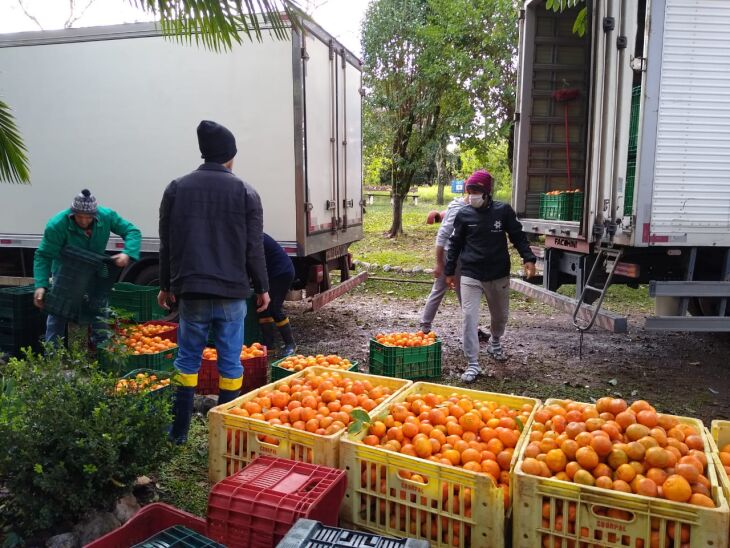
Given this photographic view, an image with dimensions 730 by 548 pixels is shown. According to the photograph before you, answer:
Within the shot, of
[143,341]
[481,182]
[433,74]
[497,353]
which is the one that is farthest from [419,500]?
[433,74]

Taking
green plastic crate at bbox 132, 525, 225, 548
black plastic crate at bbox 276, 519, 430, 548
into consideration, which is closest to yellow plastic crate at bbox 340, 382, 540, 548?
black plastic crate at bbox 276, 519, 430, 548

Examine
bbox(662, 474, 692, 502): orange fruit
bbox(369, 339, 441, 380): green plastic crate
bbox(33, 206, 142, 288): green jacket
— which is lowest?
bbox(369, 339, 441, 380): green plastic crate

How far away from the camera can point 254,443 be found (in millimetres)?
2998

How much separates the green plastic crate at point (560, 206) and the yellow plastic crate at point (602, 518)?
15.6ft

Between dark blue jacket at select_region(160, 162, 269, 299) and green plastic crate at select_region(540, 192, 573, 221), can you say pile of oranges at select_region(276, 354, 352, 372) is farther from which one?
green plastic crate at select_region(540, 192, 573, 221)

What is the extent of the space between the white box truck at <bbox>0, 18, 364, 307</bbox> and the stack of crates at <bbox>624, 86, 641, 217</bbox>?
3305 mm

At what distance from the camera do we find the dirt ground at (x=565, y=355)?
5.50 meters

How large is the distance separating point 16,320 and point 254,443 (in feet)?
12.2

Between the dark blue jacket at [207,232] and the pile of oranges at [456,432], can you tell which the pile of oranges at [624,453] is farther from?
the dark blue jacket at [207,232]

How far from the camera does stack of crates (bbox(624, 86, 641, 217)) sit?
17.6 feet

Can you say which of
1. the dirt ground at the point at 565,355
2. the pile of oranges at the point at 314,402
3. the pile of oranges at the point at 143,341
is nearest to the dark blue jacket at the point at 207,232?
the pile of oranges at the point at 314,402

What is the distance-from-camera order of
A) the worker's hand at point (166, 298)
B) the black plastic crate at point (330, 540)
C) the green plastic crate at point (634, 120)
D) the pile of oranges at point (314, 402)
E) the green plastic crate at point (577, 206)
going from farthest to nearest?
the green plastic crate at point (577, 206)
the green plastic crate at point (634, 120)
the worker's hand at point (166, 298)
the pile of oranges at point (314, 402)
the black plastic crate at point (330, 540)

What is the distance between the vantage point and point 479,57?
14117 millimetres

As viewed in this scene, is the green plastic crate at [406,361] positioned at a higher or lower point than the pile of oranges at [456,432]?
lower
